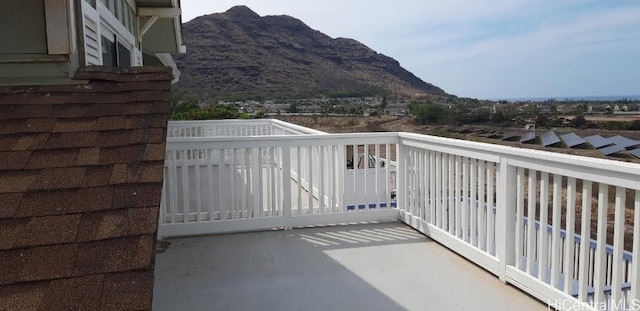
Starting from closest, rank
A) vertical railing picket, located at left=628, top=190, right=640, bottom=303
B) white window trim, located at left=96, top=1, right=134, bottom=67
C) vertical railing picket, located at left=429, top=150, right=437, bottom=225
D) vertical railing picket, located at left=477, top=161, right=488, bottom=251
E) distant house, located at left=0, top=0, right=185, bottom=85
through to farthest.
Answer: vertical railing picket, located at left=628, top=190, right=640, bottom=303 → distant house, located at left=0, top=0, right=185, bottom=85 → vertical railing picket, located at left=477, top=161, right=488, bottom=251 → vertical railing picket, located at left=429, top=150, right=437, bottom=225 → white window trim, located at left=96, top=1, right=134, bottom=67

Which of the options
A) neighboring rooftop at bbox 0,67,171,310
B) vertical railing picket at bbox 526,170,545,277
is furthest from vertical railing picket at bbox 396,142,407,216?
neighboring rooftop at bbox 0,67,171,310

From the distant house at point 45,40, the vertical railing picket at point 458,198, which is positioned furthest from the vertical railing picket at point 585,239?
the distant house at point 45,40

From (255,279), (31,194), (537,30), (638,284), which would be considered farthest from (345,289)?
(537,30)

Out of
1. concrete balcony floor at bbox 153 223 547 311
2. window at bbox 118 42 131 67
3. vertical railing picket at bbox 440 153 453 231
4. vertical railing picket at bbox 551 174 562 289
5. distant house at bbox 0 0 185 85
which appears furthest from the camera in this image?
window at bbox 118 42 131 67

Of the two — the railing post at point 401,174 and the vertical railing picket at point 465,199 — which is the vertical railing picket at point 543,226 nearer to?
the vertical railing picket at point 465,199

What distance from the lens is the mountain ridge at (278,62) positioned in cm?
3994

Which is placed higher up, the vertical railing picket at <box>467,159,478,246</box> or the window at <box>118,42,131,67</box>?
the window at <box>118,42,131,67</box>

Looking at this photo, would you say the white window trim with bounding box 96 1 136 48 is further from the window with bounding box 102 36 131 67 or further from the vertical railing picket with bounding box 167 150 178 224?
the vertical railing picket with bounding box 167 150 178 224

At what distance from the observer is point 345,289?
10.2 ft

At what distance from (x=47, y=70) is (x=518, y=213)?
295 cm

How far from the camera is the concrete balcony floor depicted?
2.91 m

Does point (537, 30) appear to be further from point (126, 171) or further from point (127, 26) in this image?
point (126, 171)

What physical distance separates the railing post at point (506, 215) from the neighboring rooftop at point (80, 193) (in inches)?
85.7

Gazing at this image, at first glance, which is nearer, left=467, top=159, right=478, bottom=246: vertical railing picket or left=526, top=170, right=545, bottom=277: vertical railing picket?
left=526, top=170, right=545, bottom=277: vertical railing picket
